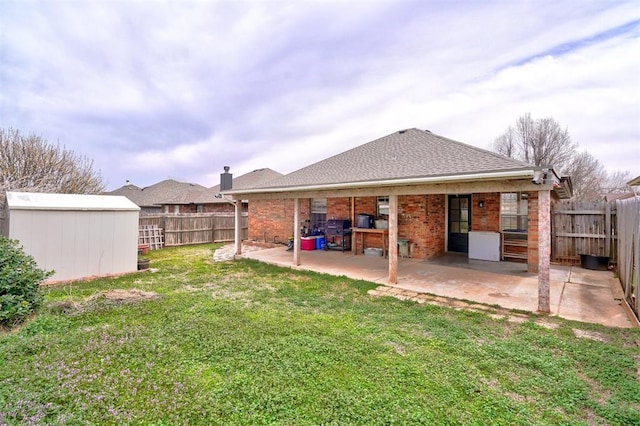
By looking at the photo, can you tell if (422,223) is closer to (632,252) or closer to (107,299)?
(632,252)

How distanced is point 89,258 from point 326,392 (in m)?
7.68

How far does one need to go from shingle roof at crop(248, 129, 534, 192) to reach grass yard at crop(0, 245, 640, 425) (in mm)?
2627

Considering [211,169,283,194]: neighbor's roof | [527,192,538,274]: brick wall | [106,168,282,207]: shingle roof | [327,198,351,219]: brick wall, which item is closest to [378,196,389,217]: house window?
[327,198,351,219]: brick wall

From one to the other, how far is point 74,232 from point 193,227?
6.94 metres

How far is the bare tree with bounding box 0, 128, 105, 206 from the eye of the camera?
11.3m

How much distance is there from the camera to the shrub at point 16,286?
415 cm

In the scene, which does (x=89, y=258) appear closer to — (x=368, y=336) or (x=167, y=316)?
(x=167, y=316)

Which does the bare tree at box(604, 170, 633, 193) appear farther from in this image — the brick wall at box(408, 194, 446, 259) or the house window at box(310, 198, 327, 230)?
the house window at box(310, 198, 327, 230)

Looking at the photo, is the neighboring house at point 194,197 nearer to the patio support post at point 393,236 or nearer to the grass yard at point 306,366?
the patio support post at point 393,236

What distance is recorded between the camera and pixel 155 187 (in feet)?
85.5

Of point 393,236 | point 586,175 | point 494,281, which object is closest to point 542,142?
point 586,175

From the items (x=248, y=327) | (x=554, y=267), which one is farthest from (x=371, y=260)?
(x=248, y=327)

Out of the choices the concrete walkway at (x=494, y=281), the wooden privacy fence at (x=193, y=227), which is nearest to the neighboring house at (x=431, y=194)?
the concrete walkway at (x=494, y=281)

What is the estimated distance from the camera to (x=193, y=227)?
1428 cm
